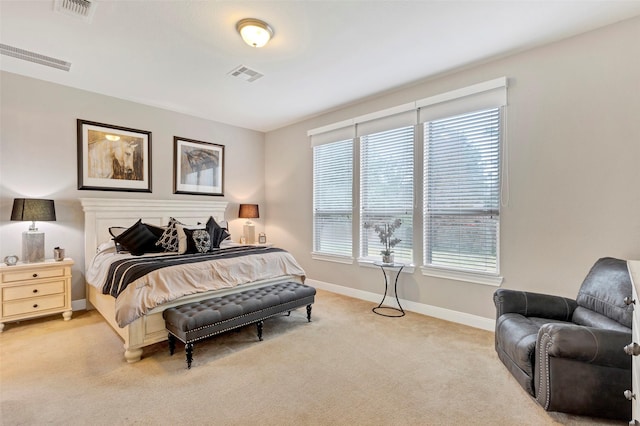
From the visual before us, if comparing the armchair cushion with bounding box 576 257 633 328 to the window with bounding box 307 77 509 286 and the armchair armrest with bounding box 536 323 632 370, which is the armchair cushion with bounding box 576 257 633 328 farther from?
the window with bounding box 307 77 509 286

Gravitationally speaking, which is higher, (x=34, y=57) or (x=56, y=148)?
(x=34, y=57)

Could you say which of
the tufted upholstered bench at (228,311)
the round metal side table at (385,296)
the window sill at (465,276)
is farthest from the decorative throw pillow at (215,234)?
the window sill at (465,276)

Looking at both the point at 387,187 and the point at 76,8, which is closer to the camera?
the point at 76,8

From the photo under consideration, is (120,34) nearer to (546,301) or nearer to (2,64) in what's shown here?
(2,64)

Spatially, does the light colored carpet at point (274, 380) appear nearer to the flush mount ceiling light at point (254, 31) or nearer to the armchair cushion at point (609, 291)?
the armchair cushion at point (609, 291)

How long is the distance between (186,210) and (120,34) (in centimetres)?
263

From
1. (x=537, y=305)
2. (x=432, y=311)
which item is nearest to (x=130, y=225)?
(x=432, y=311)

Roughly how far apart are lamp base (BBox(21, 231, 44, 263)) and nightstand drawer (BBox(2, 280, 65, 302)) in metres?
0.30

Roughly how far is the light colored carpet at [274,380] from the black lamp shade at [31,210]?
3.94 ft

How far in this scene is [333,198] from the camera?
4.80 metres

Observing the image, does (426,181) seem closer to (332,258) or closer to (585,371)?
(332,258)

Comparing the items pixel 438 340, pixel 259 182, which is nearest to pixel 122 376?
pixel 438 340

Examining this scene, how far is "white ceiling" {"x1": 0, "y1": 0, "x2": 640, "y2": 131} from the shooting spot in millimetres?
2373

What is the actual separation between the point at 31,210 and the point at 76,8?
2194mm
